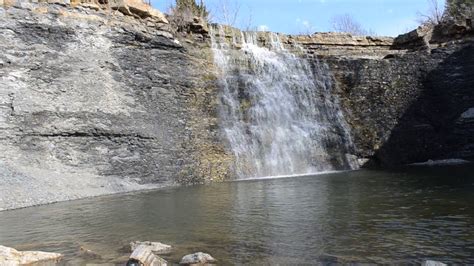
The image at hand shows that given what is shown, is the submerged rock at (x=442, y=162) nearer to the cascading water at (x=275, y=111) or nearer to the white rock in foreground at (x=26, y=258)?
the cascading water at (x=275, y=111)

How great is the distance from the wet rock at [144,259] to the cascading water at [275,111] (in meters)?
11.4

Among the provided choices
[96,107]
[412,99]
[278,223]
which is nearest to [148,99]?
[96,107]

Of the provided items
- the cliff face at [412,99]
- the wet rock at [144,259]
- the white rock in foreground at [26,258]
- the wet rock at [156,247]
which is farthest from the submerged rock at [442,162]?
the white rock in foreground at [26,258]

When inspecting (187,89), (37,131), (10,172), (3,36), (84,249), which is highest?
(3,36)

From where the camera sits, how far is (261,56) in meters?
21.3

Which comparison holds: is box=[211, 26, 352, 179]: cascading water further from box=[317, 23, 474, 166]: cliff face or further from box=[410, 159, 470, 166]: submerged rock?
box=[410, 159, 470, 166]: submerged rock

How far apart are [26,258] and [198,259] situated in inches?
91.1

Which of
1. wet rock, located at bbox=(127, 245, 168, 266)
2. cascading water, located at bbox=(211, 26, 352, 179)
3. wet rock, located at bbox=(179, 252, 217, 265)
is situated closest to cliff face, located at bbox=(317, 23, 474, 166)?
cascading water, located at bbox=(211, 26, 352, 179)

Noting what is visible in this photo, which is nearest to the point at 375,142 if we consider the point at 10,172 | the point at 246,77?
the point at 246,77

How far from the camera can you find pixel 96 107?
15.7 meters

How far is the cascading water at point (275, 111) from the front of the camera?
708 inches

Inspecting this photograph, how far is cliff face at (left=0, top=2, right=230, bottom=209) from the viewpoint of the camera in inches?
546

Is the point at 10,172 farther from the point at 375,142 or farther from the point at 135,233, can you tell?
the point at 375,142

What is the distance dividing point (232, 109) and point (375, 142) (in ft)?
21.6
